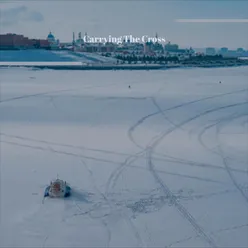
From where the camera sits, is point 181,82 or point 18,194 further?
point 181,82

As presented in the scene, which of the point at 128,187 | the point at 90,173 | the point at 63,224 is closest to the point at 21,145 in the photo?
the point at 90,173

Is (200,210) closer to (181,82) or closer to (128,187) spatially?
(128,187)

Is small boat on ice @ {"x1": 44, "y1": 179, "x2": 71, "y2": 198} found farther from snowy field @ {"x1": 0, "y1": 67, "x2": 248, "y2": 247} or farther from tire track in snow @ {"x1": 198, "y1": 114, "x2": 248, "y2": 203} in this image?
tire track in snow @ {"x1": 198, "y1": 114, "x2": 248, "y2": 203}

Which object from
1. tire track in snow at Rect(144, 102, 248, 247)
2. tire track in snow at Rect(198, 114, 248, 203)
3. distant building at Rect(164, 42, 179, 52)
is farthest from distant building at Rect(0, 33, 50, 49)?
tire track in snow at Rect(144, 102, 248, 247)

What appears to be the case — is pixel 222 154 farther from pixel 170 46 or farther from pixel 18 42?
pixel 170 46

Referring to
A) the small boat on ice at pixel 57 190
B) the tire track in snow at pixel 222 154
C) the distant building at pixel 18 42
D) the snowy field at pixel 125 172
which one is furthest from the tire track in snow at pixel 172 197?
the distant building at pixel 18 42

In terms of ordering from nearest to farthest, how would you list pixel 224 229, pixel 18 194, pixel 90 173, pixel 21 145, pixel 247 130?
pixel 224 229 → pixel 18 194 → pixel 90 173 → pixel 21 145 → pixel 247 130

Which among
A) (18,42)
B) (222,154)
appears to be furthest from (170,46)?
(222,154)

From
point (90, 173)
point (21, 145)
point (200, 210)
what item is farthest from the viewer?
point (21, 145)

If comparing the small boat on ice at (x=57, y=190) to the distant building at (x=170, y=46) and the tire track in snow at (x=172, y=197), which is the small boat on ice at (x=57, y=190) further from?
the distant building at (x=170, y=46)
